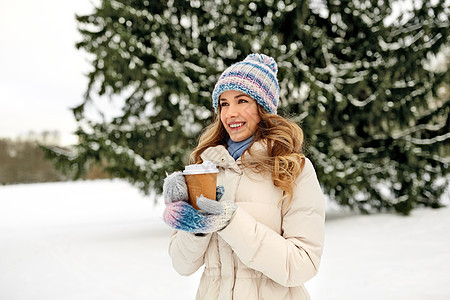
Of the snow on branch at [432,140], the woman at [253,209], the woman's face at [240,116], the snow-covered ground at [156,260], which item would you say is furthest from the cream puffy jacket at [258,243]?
the snow on branch at [432,140]

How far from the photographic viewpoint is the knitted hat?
163 centimetres

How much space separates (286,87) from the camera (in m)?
7.94

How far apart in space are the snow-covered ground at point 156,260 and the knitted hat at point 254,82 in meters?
3.08

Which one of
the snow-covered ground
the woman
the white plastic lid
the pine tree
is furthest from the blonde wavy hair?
the pine tree

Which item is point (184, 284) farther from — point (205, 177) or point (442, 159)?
point (442, 159)

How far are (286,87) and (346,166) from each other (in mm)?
2206

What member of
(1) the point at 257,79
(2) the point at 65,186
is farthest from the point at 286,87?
(2) the point at 65,186

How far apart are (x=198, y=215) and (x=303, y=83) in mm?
6782

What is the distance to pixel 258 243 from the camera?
1.32 meters

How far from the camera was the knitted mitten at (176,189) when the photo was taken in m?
1.27

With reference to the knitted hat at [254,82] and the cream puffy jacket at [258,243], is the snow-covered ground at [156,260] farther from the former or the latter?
the knitted hat at [254,82]

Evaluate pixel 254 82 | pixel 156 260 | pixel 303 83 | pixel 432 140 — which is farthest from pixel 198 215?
pixel 432 140

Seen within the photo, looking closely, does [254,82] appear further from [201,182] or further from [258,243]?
[258,243]

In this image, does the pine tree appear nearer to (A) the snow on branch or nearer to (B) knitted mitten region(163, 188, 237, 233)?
(A) the snow on branch
